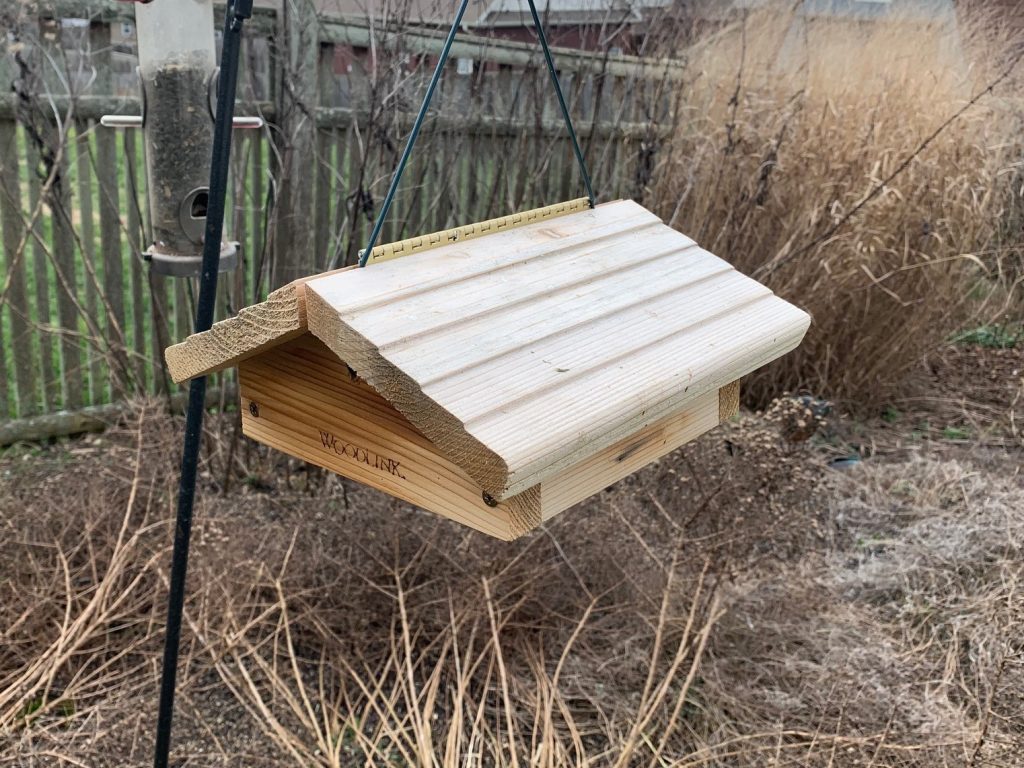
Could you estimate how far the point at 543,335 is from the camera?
1467 mm

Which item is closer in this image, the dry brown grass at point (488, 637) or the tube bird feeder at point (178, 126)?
the tube bird feeder at point (178, 126)

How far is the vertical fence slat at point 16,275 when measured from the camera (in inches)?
146

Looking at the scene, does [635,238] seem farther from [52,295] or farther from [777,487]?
[52,295]

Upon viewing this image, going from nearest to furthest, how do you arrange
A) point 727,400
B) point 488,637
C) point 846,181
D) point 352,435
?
point 352,435 < point 727,400 < point 488,637 < point 846,181

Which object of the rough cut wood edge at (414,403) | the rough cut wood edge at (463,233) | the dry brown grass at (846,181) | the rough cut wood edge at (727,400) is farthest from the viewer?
the dry brown grass at (846,181)

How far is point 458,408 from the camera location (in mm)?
1259

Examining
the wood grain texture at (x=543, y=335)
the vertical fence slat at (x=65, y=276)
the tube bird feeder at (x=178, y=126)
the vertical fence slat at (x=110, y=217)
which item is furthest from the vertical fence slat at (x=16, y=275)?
the wood grain texture at (x=543, y=335)

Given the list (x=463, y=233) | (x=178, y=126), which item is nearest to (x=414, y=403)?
(x=463, y=233)

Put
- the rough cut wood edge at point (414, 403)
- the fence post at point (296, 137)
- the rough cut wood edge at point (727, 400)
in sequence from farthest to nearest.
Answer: the fence post at point (296, 137) → the rough cut wood edge at point (727, 400) → the rough cut wood edge at point (414, 403)

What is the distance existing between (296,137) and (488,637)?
2386mm

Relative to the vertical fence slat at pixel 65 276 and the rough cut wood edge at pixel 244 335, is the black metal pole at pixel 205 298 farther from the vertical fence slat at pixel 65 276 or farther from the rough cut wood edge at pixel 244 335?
the vertical fence slat at pixel 65 276

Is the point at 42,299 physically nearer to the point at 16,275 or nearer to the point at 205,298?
the point at 16,275

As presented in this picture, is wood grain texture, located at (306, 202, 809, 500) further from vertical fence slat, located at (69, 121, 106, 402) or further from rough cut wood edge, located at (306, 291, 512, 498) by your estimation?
vertical fence slat, located at (69, 121, 106, 402)

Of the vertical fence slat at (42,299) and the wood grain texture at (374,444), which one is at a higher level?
the wood grain texture at (374,444)
